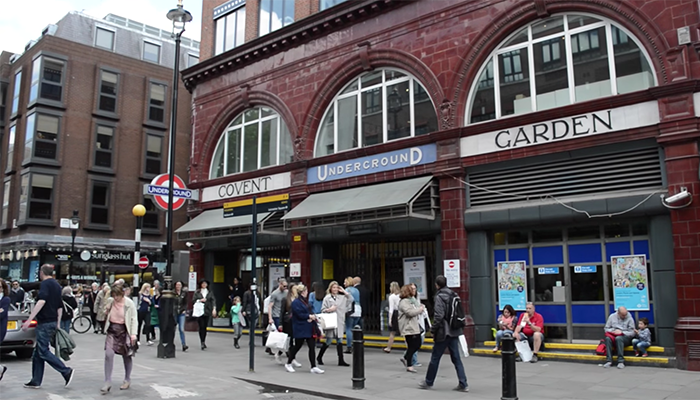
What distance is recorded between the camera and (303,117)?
18.8 meters

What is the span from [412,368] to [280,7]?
14.3m

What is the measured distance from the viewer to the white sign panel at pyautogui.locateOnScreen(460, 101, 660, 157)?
12414mm

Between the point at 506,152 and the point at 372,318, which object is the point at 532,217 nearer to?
the point at 506,152

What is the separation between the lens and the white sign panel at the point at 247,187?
19297mm

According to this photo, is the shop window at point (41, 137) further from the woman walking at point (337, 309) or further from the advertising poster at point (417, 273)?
the woman walking at point (337, 309)

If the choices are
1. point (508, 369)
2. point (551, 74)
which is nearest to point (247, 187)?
point (551, 74)

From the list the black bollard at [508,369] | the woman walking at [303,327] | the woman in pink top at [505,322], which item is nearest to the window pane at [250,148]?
the woman walking at [303,327]

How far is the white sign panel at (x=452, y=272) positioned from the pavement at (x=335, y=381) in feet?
6.44

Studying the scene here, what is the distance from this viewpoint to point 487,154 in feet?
47.3

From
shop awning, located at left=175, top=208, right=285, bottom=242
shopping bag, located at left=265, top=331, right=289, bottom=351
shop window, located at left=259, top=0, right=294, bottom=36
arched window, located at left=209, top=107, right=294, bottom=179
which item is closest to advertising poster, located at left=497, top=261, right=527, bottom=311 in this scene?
shopping bag, located at left=265, top=331, right=289, bottom=351

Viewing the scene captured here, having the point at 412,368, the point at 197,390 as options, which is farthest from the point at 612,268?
the point at 197,390

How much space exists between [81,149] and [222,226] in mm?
20722

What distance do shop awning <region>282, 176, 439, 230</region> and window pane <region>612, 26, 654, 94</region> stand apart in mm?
5009

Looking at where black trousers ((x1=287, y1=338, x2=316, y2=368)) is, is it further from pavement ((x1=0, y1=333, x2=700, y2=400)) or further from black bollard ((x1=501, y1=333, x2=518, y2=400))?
black bollard ((x1=501, y1=333, x2=518, y2=400))
